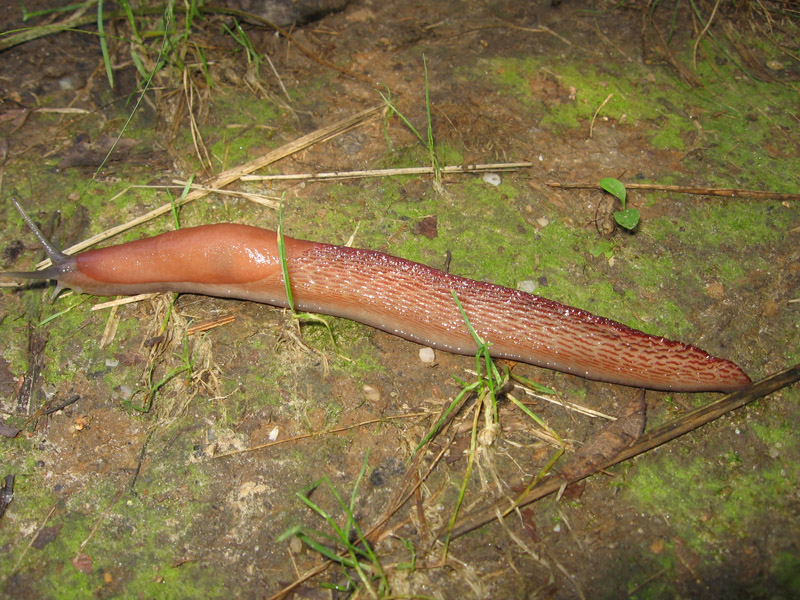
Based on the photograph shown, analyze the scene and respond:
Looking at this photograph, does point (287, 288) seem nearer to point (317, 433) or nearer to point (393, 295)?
point (393, 295)

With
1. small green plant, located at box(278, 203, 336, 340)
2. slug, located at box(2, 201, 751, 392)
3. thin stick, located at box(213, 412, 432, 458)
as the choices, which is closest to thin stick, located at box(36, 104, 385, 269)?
slug, located at box(2, 201, 751, 392)

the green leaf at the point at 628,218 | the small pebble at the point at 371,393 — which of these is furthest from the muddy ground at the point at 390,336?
the green leaf at the point at 628,218

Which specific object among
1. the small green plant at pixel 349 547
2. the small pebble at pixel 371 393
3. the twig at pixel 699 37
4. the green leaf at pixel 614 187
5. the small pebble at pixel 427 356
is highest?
the twig at pixel 699 37

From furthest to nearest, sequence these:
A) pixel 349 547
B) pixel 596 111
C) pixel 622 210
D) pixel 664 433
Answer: pixel 596 111 → pixel 622 210 → pixel 664 433 → pixel 349 547

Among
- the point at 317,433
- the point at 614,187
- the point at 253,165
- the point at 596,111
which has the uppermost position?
the point at 596,111

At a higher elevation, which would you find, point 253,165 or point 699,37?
point 699,37

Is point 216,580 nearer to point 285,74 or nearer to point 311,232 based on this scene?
point 311,232

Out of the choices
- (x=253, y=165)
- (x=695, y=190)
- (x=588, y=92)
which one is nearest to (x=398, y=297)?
(x=253, y=165)

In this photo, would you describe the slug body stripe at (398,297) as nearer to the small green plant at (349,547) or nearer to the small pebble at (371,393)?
the small pebble at (371,393)
